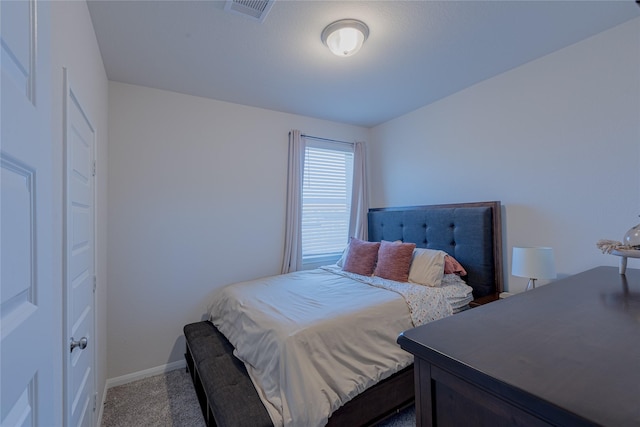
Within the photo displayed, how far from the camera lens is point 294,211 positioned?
10.7 ft

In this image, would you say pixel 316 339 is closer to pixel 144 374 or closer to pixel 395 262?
pixel 395 262

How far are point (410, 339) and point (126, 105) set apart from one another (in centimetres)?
297

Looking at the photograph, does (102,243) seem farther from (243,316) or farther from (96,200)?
(243,316)

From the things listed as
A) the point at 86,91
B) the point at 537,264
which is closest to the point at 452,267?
the point at 537,264

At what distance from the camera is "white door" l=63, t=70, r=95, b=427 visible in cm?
116

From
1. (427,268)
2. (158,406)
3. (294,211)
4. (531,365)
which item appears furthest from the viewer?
(294,211)

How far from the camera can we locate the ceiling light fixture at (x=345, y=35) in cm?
177

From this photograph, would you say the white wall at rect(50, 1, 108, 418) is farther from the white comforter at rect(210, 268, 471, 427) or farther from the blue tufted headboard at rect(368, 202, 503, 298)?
the blue tufted headboard at rect(368, 202, 503, 298)

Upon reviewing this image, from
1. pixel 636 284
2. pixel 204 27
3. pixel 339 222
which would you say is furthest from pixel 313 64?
pixel 636 284

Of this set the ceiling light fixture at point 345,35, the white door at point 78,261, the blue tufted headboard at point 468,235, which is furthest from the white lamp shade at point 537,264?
the white door at point 78,261

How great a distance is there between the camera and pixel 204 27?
1.81 meters

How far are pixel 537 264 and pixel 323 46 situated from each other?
221cm

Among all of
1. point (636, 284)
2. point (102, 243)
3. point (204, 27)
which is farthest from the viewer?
point (102, 243)

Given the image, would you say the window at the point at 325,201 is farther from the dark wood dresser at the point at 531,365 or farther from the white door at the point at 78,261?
the dark wood dresser at the point at 531,365
